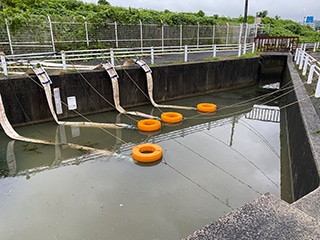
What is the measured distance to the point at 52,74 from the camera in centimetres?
798

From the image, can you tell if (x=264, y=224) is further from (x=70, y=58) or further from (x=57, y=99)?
(x=70, y=58)

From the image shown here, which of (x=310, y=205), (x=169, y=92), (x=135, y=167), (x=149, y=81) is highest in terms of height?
(x=310, y=205)

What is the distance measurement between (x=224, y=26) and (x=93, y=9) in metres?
9.62

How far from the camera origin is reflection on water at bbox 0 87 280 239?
12.8 ft

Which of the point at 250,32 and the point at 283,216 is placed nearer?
the point at 283,216

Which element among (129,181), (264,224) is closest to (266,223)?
(264,224)

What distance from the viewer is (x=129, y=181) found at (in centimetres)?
501

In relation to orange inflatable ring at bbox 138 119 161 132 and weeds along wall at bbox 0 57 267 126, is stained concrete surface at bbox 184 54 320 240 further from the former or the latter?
weeds along wall at bbox 0 57 267 126

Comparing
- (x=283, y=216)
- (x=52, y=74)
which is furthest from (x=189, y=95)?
(x=283, y=216)

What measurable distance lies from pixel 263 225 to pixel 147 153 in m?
4.38

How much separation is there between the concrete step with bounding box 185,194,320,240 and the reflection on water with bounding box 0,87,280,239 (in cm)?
211

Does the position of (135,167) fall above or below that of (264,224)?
below

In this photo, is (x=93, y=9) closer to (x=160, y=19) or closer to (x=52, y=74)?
(x=160, y=19)

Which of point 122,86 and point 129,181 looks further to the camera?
point 122,86
